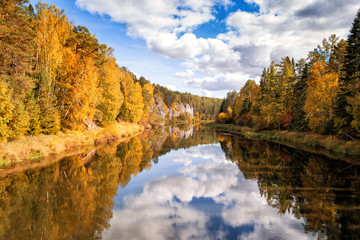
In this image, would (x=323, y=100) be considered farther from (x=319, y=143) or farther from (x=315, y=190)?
(x=315, y=190)

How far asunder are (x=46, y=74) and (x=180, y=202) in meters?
19.1

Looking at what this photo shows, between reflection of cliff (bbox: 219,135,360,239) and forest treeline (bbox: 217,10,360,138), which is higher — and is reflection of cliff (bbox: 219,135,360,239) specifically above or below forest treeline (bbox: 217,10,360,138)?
below

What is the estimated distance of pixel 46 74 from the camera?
2077 cm

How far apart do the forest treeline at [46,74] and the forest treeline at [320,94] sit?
2980cm

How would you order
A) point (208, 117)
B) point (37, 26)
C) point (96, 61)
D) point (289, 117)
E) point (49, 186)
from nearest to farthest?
point (49, 186)
point (37, 26)
point (96, 61)
point (289, 117)
point (208, 117)

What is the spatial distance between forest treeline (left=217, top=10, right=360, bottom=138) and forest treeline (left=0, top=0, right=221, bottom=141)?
2980 cm

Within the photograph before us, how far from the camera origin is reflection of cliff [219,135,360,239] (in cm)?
779

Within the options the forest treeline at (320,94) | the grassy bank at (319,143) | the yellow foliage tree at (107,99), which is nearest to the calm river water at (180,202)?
the grassy bank at (319,143)

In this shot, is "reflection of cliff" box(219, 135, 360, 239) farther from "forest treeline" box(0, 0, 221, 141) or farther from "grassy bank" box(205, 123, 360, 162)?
"forest treeline" box(0, 0, 221, 141)

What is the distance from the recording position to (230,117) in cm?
8006

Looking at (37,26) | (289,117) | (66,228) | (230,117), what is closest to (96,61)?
(37,26)

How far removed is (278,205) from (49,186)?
40.7 feet

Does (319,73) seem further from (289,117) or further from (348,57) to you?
(289,117)

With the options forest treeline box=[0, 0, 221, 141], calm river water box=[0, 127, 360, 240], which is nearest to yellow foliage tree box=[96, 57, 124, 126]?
forest treeline box=[0, 0, 221, 141]
